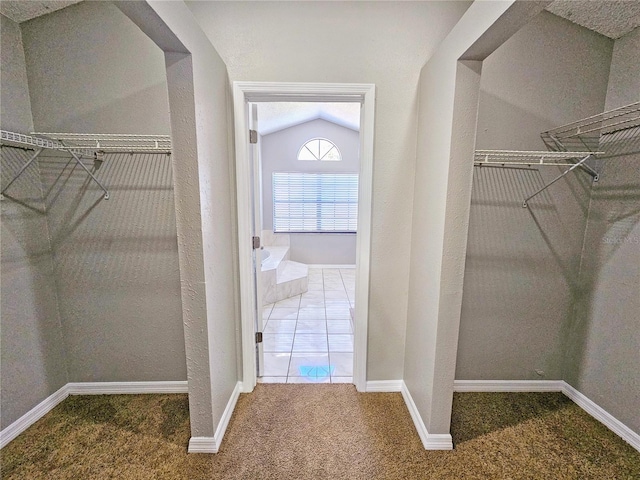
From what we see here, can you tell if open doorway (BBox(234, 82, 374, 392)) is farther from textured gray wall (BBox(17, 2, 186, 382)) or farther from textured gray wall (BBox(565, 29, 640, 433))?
textured gray wall (BBox(565, 29, 640, 433))

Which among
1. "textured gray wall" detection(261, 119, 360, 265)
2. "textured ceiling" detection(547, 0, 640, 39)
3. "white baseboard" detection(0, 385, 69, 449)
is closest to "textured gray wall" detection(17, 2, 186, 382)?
"white baseboard" detection(0, 385, 69, 449)

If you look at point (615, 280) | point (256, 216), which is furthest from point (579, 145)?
point (256, 216)

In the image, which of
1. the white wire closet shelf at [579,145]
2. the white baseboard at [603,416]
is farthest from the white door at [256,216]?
the white baseboard at [603,416]

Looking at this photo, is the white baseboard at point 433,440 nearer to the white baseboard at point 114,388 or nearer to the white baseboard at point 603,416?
the white baseboard at point 603,416

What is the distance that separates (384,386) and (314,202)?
3.85m

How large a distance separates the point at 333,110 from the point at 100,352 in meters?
3.87

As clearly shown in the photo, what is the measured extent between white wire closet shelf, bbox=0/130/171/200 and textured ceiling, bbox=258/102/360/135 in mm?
2064

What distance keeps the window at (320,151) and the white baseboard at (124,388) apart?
13.8 feet

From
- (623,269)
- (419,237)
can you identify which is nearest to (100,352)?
(419,237)

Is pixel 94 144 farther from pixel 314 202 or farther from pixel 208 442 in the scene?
pixel 314 202

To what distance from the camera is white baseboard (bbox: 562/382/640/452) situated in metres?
1.52

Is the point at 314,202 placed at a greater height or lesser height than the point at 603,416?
greater

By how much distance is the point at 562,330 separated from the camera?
190 cm

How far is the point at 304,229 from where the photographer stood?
5398mm
